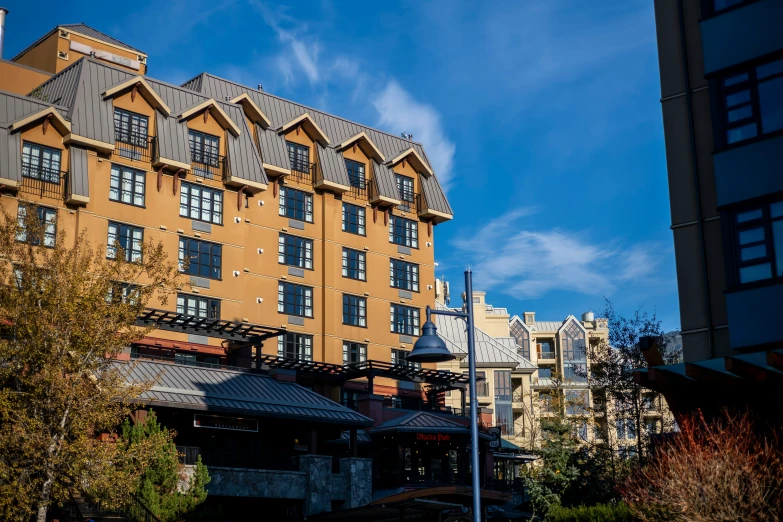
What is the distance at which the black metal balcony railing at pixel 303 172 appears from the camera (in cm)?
5684

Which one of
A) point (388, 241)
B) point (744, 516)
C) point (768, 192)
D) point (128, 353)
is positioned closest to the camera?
point (744, 516)

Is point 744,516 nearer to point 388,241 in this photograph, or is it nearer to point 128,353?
point 128,353

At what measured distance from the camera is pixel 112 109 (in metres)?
49.0

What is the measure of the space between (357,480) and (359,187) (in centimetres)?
2039

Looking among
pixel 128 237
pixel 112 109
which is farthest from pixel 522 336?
pixel 112 109

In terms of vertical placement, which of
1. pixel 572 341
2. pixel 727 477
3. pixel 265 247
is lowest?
pixel 727 477

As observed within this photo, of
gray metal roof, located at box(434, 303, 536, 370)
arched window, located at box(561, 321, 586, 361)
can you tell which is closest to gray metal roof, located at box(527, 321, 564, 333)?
arched window, located at box(561, 321, 586, 361)

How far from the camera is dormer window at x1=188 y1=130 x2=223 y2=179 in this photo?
2032 inches

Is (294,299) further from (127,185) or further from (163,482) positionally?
(163,482)

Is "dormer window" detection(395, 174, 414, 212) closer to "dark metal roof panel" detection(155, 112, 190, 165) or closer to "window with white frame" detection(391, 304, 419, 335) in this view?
"window with white frame" detection(391, 304, 419, 335)

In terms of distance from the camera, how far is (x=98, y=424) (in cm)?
3012

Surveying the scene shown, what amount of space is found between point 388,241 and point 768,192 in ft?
116

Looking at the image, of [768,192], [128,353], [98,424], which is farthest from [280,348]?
[768,192]

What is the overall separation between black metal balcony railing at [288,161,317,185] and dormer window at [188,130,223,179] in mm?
5374
